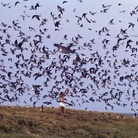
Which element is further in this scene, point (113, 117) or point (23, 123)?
point (113, 117)

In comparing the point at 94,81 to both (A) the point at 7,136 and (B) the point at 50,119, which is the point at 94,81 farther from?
(A) the point at 7,136

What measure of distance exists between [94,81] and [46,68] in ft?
15.2

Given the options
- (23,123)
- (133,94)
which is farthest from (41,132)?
(133,94)

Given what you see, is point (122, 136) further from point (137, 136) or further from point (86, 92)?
point (86, 92)

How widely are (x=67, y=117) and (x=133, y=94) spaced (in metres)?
6.12

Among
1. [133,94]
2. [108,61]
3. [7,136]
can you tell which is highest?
[108,61]

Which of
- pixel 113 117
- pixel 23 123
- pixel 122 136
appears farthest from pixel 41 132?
pixel 113 117

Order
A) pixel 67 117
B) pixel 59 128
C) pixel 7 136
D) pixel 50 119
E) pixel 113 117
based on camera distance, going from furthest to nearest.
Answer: pixel 113 117, pixel 67 117, pixel 50 119, pixel 59 128, pixel 7 136

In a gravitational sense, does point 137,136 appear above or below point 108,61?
below

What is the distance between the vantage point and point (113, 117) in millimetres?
43500

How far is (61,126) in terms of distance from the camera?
3400cm

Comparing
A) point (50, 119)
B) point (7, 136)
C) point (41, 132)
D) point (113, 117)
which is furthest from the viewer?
point (113, 117)

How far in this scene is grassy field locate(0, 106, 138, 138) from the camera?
100 feet

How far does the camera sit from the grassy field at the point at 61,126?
100 feet
